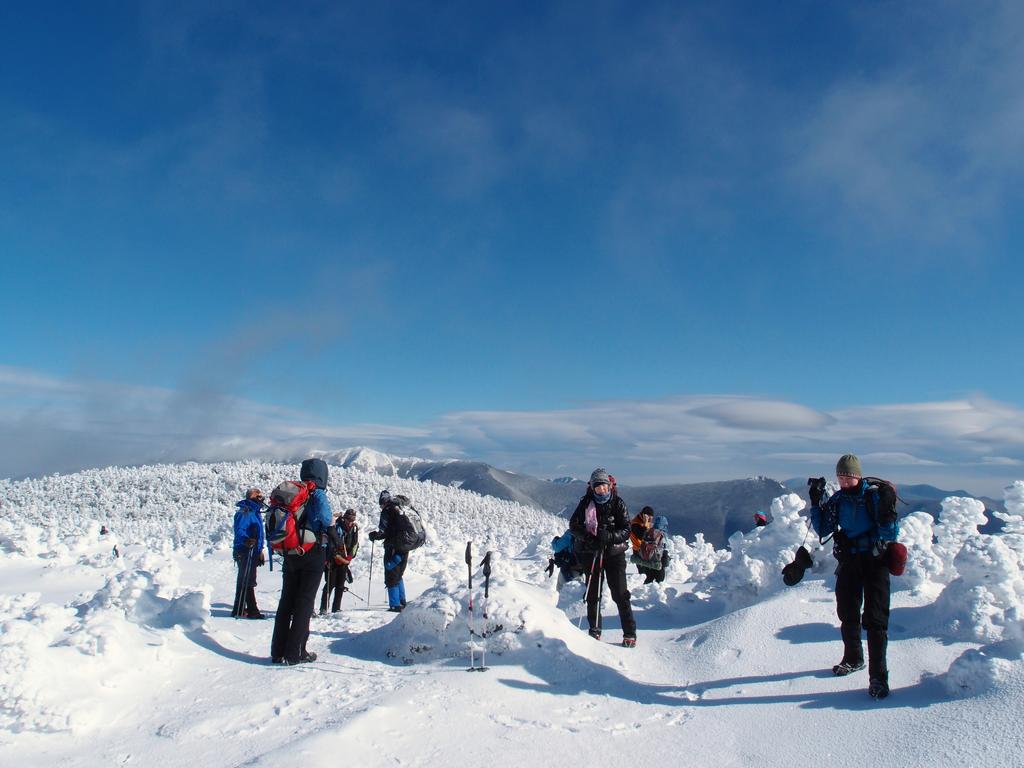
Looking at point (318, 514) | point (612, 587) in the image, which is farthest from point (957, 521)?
point (318, 514)

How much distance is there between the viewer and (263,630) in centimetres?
827

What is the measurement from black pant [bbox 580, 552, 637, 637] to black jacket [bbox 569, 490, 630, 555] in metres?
0.15

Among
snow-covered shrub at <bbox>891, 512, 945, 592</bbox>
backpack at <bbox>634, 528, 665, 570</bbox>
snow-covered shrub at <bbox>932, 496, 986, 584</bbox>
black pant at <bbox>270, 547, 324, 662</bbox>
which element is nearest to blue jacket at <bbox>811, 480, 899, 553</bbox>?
snow-covered shrub at <bbox>891, 512, 945, 592</bbox>

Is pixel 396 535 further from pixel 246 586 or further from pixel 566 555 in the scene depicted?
pixel 566 555

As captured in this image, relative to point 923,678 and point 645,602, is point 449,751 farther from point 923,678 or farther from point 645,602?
point 645,602

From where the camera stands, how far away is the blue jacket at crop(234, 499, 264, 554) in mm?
10016

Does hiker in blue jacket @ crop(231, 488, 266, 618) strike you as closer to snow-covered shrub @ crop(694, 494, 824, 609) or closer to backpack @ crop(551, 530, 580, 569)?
backpack @ crop(551, 530, 580, 569)

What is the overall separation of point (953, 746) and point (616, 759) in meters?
2.13

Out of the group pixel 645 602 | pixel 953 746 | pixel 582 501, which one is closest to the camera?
pixel 953 746

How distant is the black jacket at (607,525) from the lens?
7.30 meters

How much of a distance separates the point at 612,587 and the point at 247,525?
5998mm

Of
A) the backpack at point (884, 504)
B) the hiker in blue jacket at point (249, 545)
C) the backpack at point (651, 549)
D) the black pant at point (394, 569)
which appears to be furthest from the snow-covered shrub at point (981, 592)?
the hiker in blue jacket at point (249, 545)

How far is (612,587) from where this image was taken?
7438mm

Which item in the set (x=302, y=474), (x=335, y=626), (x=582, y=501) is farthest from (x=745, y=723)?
(x=335, y=626)
